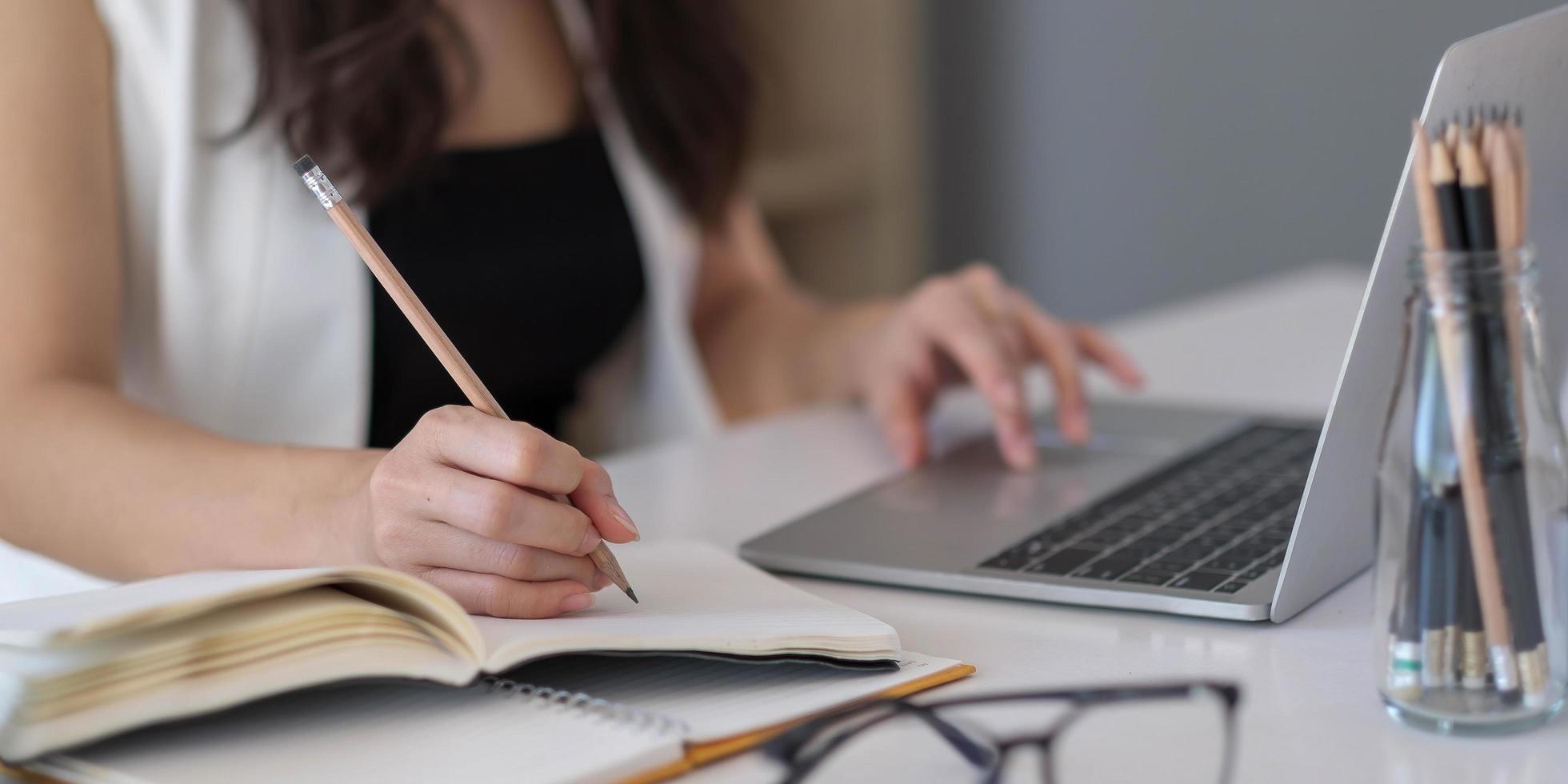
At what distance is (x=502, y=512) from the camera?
1.67ft

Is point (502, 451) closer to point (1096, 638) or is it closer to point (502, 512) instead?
point (502, 512)

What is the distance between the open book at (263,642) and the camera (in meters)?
0.43

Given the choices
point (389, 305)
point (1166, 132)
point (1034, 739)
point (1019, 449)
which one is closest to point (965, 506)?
point (1019, 449)

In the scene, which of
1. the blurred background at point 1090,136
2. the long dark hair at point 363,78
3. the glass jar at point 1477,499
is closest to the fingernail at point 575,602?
the glass jar at point 1477,499

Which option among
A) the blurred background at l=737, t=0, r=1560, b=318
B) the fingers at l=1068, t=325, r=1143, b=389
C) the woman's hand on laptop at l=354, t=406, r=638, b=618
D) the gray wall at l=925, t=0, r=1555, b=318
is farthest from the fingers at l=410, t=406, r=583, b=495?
the gray wall at l=925, t=0, r=1555, b=318

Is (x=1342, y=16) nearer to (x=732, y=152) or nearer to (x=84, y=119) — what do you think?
(x=732, y=152)

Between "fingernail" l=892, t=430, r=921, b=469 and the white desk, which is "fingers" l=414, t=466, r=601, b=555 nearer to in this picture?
the white desk

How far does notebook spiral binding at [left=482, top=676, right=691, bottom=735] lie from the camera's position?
461 mm

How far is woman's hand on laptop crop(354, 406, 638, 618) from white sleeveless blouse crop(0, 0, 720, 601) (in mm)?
420

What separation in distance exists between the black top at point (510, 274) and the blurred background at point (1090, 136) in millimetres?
1383

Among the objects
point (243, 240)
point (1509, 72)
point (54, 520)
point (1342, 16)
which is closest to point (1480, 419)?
point (1509, 72)

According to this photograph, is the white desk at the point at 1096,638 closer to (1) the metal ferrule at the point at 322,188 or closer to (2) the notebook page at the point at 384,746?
(2) the notebook page at the point at 384,746

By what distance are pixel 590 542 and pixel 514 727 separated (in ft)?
0.27

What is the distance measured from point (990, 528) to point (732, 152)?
652 millimetres
